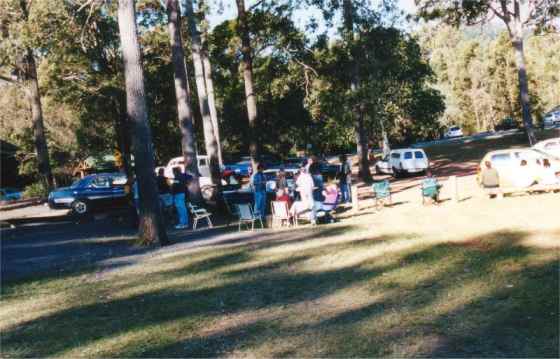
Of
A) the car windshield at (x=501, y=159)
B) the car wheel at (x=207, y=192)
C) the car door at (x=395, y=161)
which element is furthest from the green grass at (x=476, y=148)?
the car wheel at (x=207, y=192)

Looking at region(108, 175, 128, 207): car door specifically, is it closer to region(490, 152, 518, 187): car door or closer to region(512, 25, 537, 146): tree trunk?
region(490, 152, 518, 187): car door

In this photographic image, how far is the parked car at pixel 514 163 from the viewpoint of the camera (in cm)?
1903

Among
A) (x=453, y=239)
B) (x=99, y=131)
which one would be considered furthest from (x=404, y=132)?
(x=453, y=239)

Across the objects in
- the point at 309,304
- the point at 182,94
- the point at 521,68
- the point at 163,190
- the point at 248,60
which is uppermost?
the point at 248,60

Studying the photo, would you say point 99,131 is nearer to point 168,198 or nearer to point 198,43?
point 198,43

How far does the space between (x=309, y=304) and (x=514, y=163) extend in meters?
14.5

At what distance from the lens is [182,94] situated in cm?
1959

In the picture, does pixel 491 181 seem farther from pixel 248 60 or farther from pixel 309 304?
pixel 309 304

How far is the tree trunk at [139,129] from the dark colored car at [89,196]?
34.7 ft

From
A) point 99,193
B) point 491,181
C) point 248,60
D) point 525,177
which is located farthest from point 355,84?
point 99,193

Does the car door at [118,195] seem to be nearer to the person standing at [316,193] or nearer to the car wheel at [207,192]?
the car wheel at [207,192]

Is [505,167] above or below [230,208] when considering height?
above

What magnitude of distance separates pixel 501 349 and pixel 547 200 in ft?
40.0

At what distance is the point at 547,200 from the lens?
1633 centimetres
